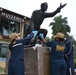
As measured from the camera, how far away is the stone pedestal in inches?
314

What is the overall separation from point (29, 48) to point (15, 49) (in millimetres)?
1553

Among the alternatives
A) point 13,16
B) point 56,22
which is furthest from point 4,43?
point 56,22

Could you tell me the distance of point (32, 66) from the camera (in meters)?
8.08

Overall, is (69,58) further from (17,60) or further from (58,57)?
(17,60)

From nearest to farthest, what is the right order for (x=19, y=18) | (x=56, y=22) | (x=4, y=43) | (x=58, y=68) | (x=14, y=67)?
(x=14, y=67) → (x=58, y=68) → (x=4, y=43) → (x=19, y=18) → (x=56, y=22)

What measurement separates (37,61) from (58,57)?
68 centimetres

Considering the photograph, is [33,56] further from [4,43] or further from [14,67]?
[4,43]

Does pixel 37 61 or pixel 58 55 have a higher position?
pixel 58 55

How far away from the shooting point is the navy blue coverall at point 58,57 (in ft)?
24.7

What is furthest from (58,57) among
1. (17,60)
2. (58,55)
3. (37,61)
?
(17,60)

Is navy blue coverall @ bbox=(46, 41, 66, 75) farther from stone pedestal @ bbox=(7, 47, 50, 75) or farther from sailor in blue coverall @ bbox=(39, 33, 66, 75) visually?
stone pedestal @ bbox=(7, 47, 50, 75)

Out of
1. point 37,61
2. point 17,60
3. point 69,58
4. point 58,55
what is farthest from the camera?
point 69,58

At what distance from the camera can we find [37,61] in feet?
26.1

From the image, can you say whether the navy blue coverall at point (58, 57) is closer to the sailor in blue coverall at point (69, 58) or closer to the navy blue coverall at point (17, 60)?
the sailor in blue coverall at point (69, 58)
